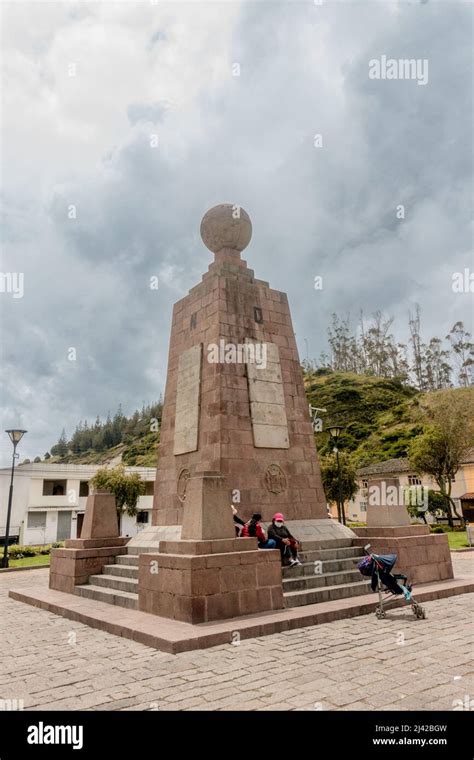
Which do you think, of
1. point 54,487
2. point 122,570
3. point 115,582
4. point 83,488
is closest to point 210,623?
point 115,582

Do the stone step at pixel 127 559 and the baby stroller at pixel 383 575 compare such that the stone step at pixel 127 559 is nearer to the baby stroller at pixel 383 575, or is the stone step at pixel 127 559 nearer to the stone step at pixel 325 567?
the stone step at pixel 325 567

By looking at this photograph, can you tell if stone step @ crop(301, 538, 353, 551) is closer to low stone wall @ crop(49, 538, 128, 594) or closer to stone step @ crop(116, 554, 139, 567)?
stone step @ crop(116, 554, 139, 567)

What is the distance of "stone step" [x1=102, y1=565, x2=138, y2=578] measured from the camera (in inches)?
391

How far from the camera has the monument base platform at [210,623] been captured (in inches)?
242

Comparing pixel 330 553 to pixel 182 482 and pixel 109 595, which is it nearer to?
pixel 182 482

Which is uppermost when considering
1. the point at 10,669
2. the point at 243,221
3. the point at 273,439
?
the point at 243,221

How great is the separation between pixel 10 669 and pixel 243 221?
1029 cm

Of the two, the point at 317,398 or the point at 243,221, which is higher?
the point at 317,398

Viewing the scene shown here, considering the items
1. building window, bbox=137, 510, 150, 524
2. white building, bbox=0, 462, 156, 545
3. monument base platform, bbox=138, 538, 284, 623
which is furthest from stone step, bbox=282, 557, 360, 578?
building window, bbox=137, 510, 150, 524

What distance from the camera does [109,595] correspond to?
925cm

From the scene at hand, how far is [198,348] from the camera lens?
37.5 ft
